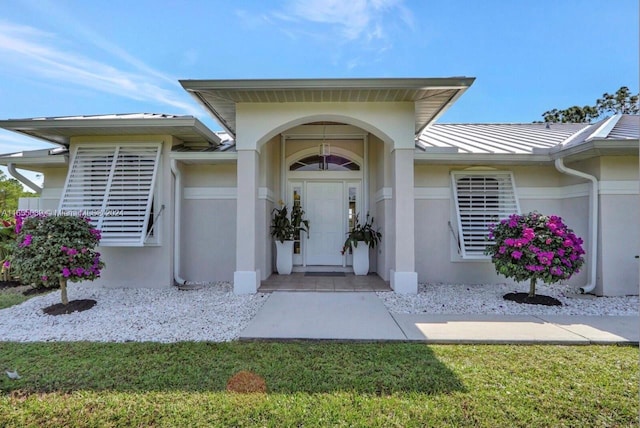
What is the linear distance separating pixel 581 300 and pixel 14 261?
30.3 ft

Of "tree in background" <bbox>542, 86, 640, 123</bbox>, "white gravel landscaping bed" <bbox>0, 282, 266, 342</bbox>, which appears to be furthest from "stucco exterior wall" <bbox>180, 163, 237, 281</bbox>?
"tree in background" <bbox>542, 86, 640, 123</bbox>

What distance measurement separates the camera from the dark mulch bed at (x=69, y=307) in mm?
4961

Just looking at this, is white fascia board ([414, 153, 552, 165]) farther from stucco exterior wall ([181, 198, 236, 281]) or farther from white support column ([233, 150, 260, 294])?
stucco exterior wall ([181, 198, 236, 281])

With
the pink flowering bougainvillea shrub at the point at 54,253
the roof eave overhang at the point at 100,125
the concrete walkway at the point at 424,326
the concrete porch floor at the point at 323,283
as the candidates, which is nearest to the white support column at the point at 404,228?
the concrete porch floor at the point at 323,283

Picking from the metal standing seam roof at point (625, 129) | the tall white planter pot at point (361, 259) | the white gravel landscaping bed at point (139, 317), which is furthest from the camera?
the tall white planter pot at point (361, 259)

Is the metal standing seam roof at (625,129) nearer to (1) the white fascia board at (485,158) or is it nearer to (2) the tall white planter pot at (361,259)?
(1) the white fascia board at (485,158)

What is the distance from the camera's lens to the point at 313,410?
8.06 feet

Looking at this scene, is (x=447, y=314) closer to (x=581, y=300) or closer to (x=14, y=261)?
(x=581, y=300)

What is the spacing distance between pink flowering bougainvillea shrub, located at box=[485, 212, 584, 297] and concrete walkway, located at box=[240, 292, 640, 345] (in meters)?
0.74

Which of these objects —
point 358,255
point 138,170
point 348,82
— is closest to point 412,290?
point 358,255

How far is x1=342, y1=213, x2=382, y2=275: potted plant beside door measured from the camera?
740 centimetres

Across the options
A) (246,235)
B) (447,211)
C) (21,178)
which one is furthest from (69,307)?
(447,211)

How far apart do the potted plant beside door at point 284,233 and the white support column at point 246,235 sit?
164 centimetres

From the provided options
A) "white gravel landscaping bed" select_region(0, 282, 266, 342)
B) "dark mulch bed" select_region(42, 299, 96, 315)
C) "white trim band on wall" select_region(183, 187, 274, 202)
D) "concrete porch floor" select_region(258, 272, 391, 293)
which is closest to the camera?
"white gravel landscaping bed" select_region(0, 282, 266, 342)
